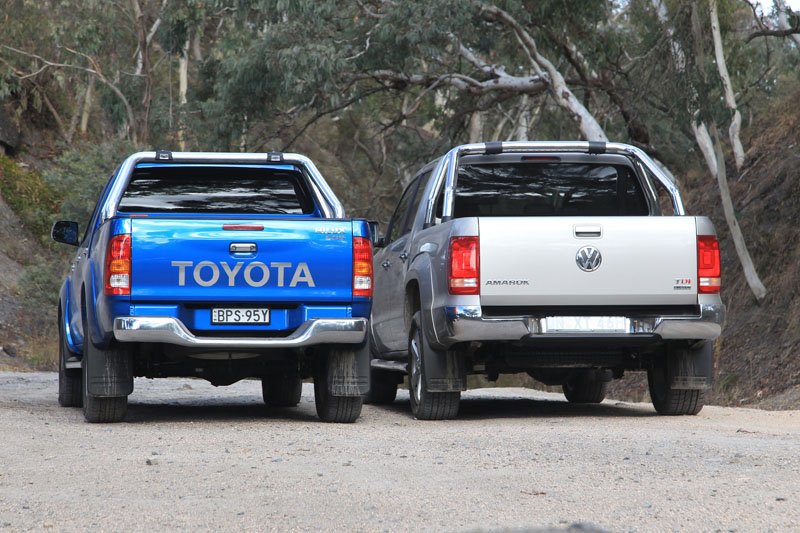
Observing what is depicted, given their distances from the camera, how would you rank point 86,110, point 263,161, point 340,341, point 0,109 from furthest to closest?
point 86,110, point 0,109, point 263,161, point 340,341

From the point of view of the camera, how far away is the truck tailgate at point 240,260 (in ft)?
25.6

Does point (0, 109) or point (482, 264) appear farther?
point (0, 109)

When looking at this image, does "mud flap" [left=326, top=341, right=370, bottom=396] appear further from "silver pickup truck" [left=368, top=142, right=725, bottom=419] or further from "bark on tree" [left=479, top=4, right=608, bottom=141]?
"bark on tree" [left=479, top=4, right=608, bottom=141]

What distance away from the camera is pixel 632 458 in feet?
20.8

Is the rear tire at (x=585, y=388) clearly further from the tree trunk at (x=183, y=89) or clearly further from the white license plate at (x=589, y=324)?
the tree trunk at (x=183, y=89)

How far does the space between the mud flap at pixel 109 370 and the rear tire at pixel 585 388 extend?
490 cm

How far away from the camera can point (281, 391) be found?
1086 cm

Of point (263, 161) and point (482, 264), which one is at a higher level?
point (263, 161)

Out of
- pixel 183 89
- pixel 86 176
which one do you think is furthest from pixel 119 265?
pixel 183 89

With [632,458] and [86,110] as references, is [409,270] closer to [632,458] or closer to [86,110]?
[632,458]

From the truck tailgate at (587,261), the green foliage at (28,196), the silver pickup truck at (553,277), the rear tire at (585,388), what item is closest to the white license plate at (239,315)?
the silver pickup truck at (553,277)

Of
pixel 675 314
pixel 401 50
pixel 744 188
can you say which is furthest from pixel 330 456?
pixel 744 188

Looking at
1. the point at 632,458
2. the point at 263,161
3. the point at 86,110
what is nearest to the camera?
the point at 632,458

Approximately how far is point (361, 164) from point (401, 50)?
25050mm
